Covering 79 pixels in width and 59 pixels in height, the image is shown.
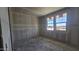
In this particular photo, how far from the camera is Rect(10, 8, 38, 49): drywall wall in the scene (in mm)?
1413

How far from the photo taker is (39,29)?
1.48m

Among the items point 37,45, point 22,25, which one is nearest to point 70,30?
point 37,45

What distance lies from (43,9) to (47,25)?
0.30 m

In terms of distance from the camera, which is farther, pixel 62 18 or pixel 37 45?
pixel 37 45

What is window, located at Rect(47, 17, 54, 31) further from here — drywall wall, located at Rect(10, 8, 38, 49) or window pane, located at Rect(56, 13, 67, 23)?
drywall wall, located at Rect(10, 8, 38, 49)

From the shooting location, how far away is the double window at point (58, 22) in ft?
4.50

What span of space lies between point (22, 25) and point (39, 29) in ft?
1.06

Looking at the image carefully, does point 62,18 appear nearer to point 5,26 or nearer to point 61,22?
point 61,22

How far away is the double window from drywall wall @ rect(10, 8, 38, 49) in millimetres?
254

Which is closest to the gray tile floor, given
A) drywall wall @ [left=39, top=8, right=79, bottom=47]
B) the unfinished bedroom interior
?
the unfinished bedroom interior

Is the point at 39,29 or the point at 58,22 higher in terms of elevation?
the point at 58,22

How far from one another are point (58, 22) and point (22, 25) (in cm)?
66

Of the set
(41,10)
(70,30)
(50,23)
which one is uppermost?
(41,10)
